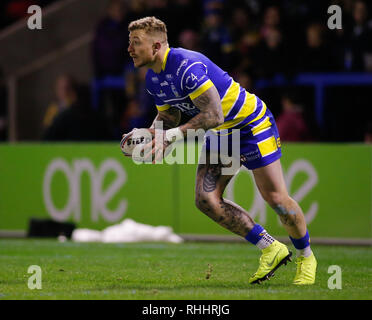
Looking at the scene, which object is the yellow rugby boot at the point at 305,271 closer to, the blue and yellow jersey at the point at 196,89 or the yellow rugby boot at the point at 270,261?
the yellow rugby boot at the point at 270,261

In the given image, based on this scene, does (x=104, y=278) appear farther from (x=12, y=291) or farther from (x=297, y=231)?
(x=297, y=231)

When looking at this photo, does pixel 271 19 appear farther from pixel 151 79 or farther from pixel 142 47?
pixel 142 47

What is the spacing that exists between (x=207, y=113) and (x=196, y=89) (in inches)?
8.6

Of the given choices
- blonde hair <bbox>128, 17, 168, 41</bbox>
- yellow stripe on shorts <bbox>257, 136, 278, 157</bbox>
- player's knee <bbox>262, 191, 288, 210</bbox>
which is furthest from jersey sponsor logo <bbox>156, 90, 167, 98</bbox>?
player's knee <bbox>262, 191, 288, 210</bbox>

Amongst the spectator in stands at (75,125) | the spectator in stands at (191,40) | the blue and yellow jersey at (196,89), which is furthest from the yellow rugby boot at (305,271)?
the spectator in stands at (75,125)

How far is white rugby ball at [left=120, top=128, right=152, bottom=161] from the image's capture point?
7.25 metres

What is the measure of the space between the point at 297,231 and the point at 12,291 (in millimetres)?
2507

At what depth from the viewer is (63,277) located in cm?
819

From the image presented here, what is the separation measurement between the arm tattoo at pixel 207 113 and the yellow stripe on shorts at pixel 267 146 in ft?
1.94

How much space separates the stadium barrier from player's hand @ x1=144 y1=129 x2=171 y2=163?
5.03m

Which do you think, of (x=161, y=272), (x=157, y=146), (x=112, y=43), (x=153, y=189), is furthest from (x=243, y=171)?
(x=157, y=146)

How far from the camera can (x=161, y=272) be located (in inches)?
339

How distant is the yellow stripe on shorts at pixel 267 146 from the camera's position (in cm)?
766
